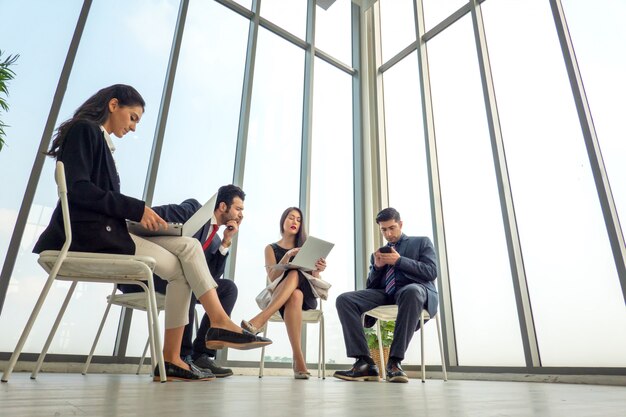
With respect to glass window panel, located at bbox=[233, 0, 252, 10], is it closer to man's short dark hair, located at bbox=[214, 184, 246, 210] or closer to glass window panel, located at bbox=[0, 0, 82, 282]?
glass window panel, located at bbox=[0, 0, 82, 282]

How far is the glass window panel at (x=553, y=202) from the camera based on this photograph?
247 centimetres

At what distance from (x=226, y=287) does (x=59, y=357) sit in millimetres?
1064

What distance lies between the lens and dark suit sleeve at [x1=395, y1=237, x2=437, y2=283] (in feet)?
8.41

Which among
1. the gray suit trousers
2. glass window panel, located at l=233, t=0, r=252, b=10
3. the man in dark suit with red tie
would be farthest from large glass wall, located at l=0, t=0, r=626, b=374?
the gray suit trousers

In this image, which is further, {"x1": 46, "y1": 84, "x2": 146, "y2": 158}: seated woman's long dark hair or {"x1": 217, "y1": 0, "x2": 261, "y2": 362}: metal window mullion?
{"x1": 217, "y1": 0, "x2": 261, "y2": 362}: metal window mullion

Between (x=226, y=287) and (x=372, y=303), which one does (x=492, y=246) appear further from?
(x=226, y=287)

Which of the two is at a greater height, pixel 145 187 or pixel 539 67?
pixel 539 67

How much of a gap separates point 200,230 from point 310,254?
0.63 meters

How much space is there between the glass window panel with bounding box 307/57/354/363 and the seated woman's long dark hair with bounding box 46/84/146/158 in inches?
96.1

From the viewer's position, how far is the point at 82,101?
9.09 ft

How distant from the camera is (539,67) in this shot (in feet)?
10.1

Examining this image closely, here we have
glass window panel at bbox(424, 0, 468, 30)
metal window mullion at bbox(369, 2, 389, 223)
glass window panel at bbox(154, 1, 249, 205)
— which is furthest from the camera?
metal window mullion at bbox(369, 2, 389, 223)

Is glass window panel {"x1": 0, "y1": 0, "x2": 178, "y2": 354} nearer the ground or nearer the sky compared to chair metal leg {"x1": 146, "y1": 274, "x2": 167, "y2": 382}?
nearer the sky

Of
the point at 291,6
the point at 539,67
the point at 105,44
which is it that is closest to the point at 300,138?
the point at 291,6
